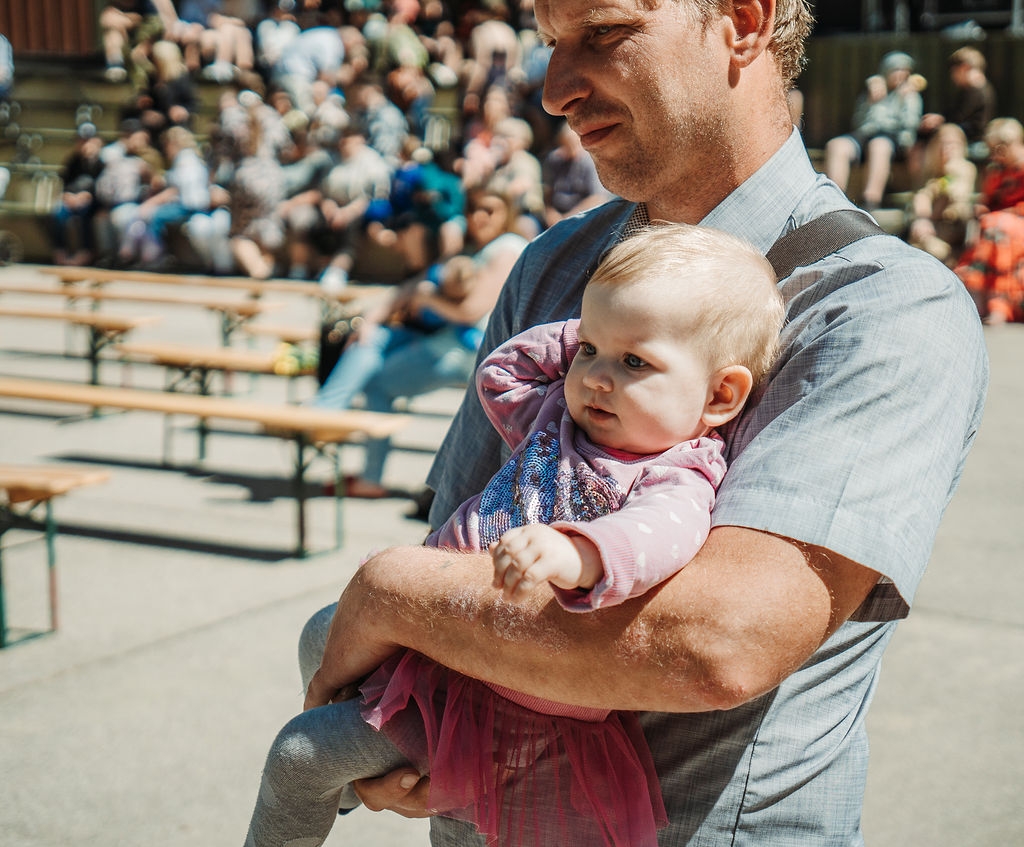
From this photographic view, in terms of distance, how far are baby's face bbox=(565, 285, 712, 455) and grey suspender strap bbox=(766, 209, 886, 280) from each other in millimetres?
227

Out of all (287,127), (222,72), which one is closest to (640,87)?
(287,127)

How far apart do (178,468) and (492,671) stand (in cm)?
623

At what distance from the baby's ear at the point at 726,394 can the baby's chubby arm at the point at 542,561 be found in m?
0.32

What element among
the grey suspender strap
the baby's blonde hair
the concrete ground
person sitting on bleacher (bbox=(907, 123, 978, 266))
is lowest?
the concrete ground

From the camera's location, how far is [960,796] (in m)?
3.52

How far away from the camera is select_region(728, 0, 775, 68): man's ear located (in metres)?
1.76

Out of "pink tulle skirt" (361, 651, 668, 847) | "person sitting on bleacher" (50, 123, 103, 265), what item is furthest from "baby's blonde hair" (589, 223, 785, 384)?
"person sitting on bleacher" (50, 123, 103, 265)

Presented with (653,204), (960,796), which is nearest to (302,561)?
(960,796)

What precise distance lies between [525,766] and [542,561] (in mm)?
429

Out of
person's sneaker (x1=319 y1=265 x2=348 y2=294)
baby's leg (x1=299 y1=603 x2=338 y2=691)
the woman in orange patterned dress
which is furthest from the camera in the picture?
person's sneaker (x1=319 y1=265 x2=348 y2=294)

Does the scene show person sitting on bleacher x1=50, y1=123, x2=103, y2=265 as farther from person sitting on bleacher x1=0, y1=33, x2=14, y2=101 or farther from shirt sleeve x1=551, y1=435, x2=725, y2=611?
shirt sleeve x1=551, y1=435, x2=725, y2=611

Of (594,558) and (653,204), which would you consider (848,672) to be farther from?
(653,204)

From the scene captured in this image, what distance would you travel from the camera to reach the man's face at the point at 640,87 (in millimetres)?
1715

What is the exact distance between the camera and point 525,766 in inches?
62.6
